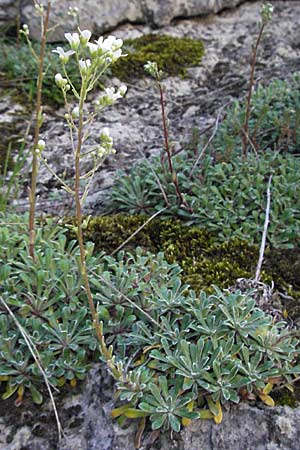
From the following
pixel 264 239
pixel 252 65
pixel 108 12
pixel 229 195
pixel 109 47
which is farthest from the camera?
pixel 108 12

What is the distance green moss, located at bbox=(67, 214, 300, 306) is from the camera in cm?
264

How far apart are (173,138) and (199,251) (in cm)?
121

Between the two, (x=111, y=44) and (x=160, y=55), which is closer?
(x=111, y=44)

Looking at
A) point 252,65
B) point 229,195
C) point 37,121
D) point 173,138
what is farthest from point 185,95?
point 37,121

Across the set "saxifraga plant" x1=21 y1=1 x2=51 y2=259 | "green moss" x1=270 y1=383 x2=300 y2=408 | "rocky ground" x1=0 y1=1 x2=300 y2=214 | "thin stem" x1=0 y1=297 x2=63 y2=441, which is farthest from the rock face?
"green moss" x1=270 y1=383 x2=300 y2=408

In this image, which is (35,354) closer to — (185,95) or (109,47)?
(109,47)

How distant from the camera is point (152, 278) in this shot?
7.86 ft

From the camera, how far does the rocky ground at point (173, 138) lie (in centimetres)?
198

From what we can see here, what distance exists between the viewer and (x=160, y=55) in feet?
14.9

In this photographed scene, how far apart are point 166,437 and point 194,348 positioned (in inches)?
12.3

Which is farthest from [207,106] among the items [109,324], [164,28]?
[109,324]

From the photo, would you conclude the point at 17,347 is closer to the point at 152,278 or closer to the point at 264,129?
the point at 152,278

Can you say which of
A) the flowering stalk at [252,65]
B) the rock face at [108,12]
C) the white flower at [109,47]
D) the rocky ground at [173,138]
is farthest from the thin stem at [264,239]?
the rock face at [108,12]

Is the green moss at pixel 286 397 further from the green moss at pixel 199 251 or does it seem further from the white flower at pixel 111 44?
the white flower at pixel 111 44
